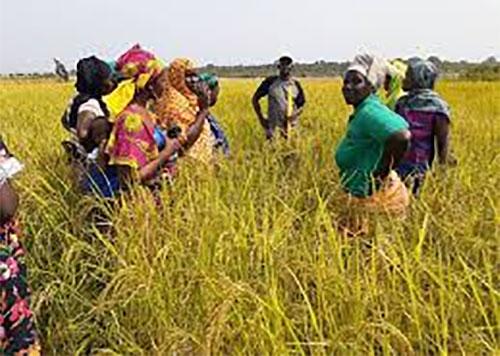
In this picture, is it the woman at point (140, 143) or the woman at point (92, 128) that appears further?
the woman at point (92, 128)

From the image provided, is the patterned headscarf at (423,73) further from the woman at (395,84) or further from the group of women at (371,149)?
the group of women at (371,149)

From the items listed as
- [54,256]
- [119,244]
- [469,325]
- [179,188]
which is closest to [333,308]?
[469,325]

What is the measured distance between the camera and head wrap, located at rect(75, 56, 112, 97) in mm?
3859

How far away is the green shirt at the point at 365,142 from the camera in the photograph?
9.79ft

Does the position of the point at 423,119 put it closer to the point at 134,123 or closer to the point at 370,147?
the point at 370,147

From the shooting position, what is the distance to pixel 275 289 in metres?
2.19

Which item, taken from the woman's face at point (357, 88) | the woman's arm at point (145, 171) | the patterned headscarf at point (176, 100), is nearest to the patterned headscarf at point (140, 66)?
the woman's arm at point (145, 171)

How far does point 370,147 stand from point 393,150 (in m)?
0.12

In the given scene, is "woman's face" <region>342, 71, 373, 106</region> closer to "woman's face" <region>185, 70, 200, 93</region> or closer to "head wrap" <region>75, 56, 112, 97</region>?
"woman's face" <region>185, 70, 200, 93</region>

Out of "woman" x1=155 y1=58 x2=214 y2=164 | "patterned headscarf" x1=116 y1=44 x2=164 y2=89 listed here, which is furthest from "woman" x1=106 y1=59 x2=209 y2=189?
"woman" x1=155 y1=58 x2=214 y2=164

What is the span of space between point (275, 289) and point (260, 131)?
6041 mm

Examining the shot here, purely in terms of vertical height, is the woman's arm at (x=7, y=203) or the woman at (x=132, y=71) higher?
the woman at (x=132, y=71)

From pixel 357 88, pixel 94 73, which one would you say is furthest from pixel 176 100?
pixel 357 88

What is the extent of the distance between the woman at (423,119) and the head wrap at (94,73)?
156 centimetres
